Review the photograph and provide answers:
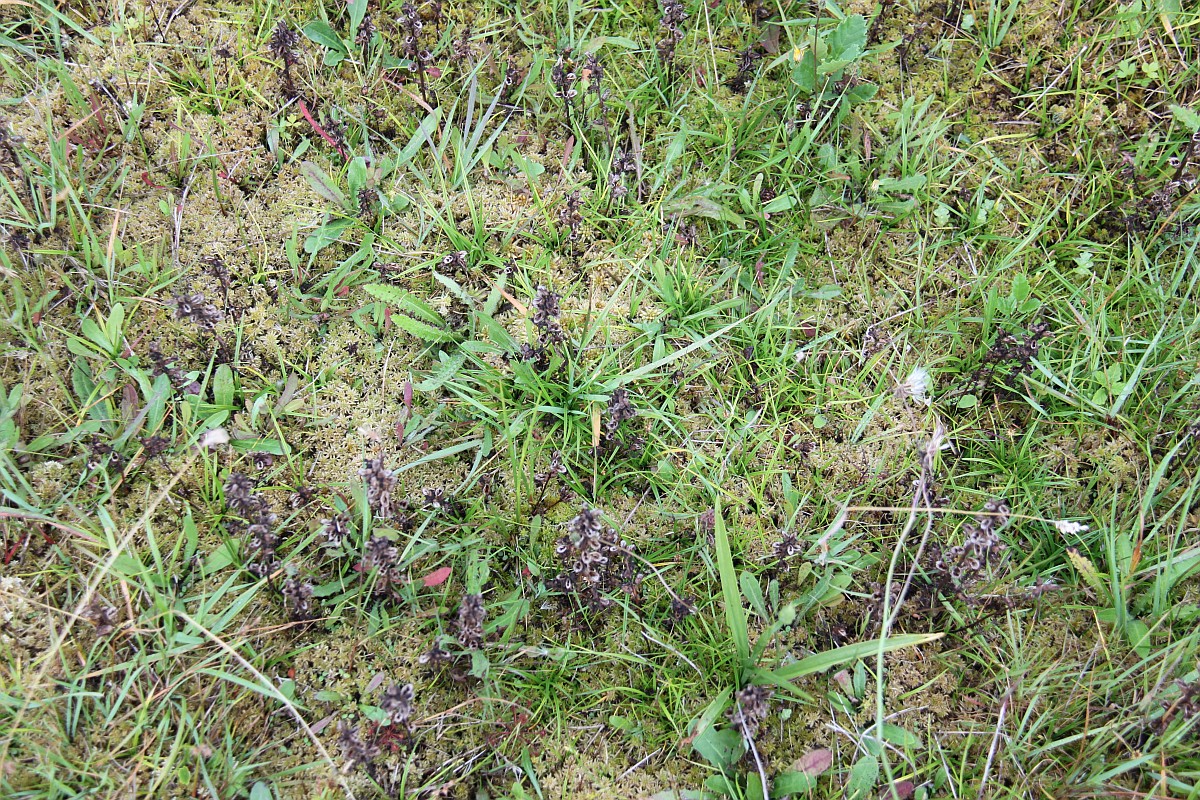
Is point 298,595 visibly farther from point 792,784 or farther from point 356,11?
point 356,11

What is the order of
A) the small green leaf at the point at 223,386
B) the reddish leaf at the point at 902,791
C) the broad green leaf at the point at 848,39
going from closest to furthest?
1. the reddish leaf at the point at 902,791
2. the small green leaf at the point at 223,386
3. the broad green leaf at the point at 848,39

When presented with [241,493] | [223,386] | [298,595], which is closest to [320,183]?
[223,386]

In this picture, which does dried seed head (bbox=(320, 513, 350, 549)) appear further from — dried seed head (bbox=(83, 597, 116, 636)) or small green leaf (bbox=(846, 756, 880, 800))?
small green leaf (bbox=(846, 756, 880, 800))

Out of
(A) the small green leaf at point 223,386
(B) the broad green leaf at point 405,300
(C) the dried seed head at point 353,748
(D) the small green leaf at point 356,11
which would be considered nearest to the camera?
(C) the dried seed head at point 353,748

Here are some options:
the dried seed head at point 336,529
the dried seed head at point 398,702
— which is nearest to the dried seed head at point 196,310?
the dried seed head at point 336,529

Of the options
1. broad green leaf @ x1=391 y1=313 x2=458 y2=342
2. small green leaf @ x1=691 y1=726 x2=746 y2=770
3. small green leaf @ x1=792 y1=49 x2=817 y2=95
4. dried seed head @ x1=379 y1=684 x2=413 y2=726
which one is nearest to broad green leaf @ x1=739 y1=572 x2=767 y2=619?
small green leaf @ x1=691 y1=726 x2=746 y2=770

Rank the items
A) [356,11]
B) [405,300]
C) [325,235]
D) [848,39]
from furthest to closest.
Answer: [356,11], [848,39], [325,235], [405,300]

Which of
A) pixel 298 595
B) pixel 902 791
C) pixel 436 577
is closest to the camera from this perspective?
pixel 902 791

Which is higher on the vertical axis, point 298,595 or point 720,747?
point 298,595

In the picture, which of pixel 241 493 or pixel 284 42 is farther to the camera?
pixel 284 42

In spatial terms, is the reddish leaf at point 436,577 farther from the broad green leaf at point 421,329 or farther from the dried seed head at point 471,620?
the broad green leaf at point 421,329
